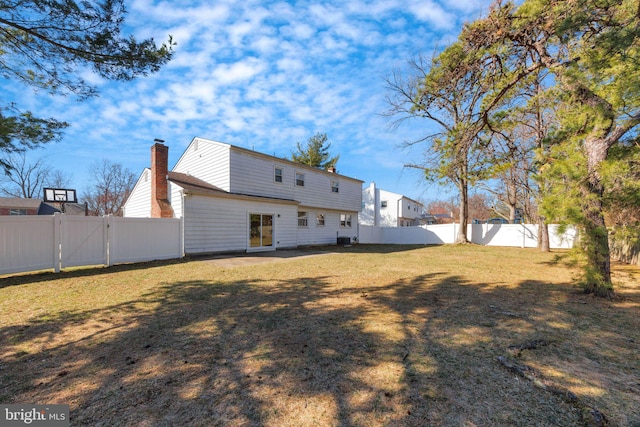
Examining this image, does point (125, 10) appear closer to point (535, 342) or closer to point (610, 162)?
point (535, 342)

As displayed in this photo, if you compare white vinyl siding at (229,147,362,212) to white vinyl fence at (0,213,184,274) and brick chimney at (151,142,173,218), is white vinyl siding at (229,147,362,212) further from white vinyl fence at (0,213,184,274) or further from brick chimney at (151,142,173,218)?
white vinyl fence at (0,213,184,274)

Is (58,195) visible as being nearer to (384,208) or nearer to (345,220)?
(345,220)

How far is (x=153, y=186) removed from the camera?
13266 millimetres

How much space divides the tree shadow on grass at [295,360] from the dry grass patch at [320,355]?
16mm

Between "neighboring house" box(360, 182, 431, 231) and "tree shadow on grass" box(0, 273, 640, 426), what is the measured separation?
2985cm

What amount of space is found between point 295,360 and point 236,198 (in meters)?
11.4

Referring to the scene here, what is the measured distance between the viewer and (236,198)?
13.5m

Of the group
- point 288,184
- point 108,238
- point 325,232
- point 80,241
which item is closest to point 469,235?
point 325,232

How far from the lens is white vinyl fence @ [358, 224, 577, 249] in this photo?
754 inches

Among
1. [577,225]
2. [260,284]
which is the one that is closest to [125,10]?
[260,284]

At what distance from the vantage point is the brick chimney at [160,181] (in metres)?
13.0

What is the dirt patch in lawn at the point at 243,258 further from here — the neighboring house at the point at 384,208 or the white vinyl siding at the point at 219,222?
the neighboring house at the point at 384,208

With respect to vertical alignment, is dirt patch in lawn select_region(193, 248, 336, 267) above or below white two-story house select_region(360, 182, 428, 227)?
below

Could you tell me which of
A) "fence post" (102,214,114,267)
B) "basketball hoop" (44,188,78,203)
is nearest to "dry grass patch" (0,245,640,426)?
"fence post" (102,214,114,267)
